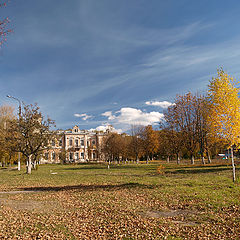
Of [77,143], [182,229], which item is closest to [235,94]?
[182,229]

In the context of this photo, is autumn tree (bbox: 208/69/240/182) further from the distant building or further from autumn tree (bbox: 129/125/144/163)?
the distant building

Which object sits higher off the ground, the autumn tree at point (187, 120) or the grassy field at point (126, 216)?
the autumn tree at point (187, 120)

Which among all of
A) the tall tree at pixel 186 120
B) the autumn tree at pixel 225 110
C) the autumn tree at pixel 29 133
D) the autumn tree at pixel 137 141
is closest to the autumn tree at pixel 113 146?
the autumn tree at pixel 137 141

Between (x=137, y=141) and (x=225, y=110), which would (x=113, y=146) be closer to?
(x=137, y=141)

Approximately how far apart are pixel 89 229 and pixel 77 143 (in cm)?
7775

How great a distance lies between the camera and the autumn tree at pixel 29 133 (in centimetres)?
3064

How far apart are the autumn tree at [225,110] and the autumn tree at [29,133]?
23.5 meters

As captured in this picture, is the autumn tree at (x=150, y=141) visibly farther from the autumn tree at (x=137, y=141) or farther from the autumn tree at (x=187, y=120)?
the autumn tree at (x=187, y=120)

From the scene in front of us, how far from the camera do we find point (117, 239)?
20.8 ft

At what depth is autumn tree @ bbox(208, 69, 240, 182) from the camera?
1623 cm

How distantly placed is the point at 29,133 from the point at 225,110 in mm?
25098

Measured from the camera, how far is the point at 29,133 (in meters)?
30.5

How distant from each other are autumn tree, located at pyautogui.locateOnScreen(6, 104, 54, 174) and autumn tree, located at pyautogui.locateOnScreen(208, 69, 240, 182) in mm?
23517

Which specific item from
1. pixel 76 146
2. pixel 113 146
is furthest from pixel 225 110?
pixel 76 146
